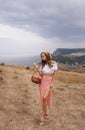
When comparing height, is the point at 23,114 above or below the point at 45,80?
below

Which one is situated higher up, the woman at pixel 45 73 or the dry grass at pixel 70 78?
the woman at pixel 45 73

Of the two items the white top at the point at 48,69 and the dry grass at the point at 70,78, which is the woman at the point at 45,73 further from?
the dry grass at the point at 70,78

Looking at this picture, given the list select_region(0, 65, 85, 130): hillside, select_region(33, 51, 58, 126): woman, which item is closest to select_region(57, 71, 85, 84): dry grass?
select_region(0, 65, 85, 130): hillside

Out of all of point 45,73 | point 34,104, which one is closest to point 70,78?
point 34,104

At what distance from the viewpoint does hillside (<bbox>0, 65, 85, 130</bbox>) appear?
11938 millimetres

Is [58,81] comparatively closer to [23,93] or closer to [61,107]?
[23,93]

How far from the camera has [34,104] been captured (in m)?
15.0

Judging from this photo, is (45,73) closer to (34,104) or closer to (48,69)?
(48,69)

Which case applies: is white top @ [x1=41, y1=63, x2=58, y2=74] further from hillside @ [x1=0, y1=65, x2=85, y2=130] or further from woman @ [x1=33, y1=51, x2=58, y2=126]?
hillside @ [x1=0, y1=65, x2=85, y2=130]

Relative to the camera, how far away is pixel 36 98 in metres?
16.2

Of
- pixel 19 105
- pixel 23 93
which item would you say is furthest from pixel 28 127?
pixel 23 93

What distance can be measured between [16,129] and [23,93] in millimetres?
5864

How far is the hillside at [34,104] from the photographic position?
11938 millimetres

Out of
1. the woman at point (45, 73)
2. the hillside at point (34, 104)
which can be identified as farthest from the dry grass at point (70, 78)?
the woman at point (45, 73)
